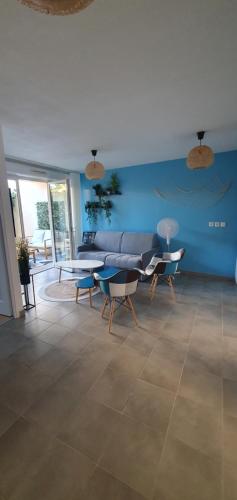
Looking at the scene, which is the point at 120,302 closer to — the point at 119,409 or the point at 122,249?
the point at 119,409

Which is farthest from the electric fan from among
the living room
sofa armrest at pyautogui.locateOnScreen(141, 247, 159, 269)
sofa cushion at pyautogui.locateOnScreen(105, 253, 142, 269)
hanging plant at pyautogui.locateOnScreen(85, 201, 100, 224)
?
hanging plant at pyautogui.locateOnScreen(85, 201, 100, 224)

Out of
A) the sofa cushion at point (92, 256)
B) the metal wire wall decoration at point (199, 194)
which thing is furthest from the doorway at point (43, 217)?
the metal wire wall decoration at point (199, 194)

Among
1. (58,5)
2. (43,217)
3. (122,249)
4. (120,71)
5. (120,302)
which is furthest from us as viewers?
(43,217)

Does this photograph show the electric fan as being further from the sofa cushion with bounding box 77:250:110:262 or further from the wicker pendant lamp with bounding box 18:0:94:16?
the wicker pendant lamp with bounding box 18:0:94:16

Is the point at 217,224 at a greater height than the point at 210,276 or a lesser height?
greater

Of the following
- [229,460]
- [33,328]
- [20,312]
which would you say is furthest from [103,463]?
[20,312]

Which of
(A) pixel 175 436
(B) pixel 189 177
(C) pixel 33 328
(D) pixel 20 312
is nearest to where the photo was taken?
(A) pixel 175 436

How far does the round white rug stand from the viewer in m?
3.43

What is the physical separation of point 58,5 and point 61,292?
3.46 m

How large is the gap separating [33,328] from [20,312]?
43cm

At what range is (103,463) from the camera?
1.19 meters

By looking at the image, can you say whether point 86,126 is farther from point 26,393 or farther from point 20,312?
point 26,393

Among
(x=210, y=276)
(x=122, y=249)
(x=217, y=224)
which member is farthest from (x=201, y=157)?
(x=122, y=249)

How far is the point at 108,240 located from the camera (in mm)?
5145
